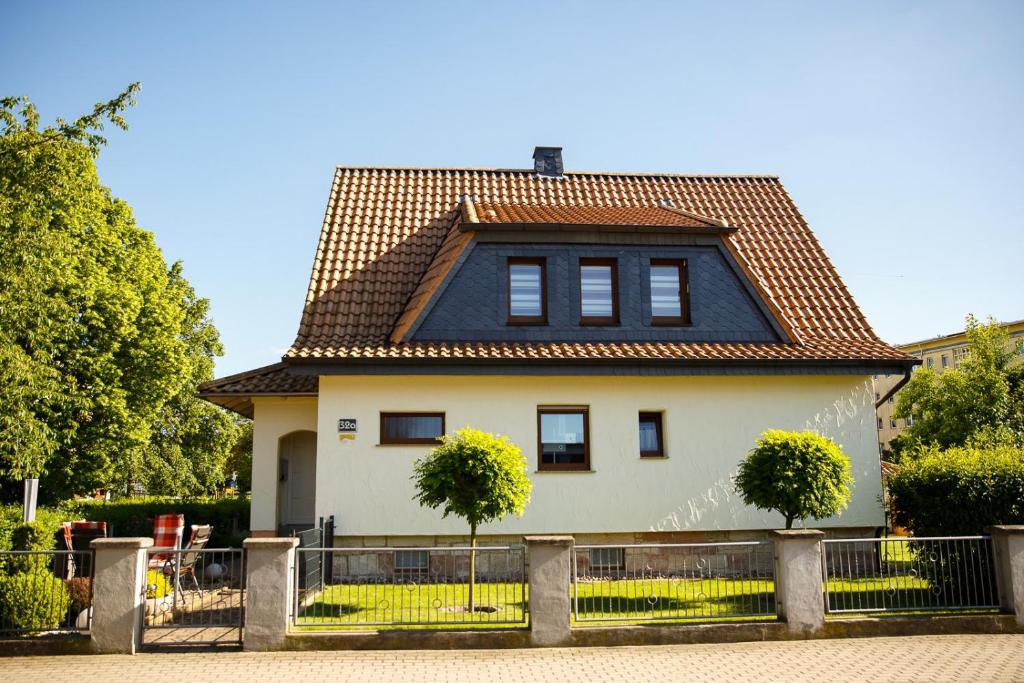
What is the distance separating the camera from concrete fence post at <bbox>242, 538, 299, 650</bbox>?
9109 millimetres

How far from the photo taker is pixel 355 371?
13.8 m

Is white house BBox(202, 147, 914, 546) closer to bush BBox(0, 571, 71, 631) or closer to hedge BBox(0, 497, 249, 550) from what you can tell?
bush BBox(0, 571, 71, 631)

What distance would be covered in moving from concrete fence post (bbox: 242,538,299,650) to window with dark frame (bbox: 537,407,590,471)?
617cm

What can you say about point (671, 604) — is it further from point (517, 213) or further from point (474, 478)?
point (517, 213)

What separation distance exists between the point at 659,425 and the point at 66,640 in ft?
33.2

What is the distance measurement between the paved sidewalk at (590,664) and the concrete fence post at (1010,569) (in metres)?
0.70

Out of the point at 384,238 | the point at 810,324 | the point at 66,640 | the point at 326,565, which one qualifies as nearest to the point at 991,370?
the point at 810,324

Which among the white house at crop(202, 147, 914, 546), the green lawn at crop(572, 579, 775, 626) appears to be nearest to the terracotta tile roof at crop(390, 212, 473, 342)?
the white house at crop(202, 147, 914, 546)

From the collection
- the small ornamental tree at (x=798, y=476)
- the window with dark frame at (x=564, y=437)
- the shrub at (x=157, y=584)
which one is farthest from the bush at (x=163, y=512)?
the small ornamental tree at (x=798, y=476)

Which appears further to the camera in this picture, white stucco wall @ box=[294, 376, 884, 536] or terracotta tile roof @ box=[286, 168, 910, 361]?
terracotta tile roof @ box=[286, 168, 910, 361]

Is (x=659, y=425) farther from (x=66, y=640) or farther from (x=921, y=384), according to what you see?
(x=921, y=384)

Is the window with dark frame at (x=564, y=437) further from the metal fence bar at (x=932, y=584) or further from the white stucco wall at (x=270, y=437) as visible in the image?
the metal fence bar at (x=932, y=584)

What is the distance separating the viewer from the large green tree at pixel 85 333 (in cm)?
1221

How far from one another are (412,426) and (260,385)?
132 inches
